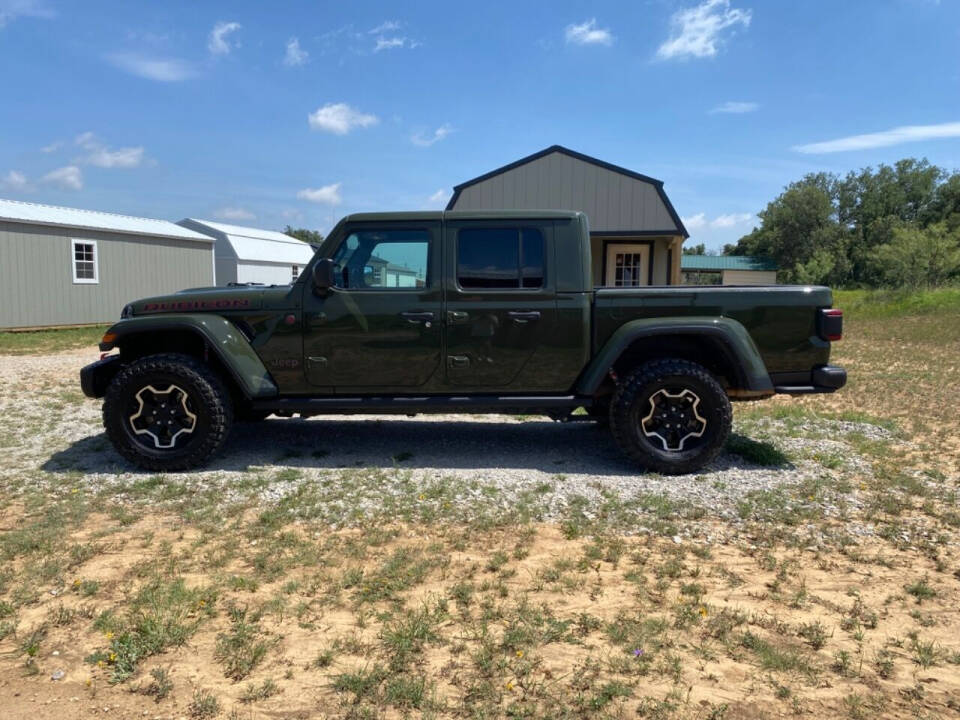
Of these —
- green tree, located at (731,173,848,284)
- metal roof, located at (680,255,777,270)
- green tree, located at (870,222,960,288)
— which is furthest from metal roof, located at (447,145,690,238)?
green tree, located at (731,173,848,284)

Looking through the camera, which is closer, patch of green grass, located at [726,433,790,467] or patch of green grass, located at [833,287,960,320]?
patch of green grass, located at [726,433,790,467]

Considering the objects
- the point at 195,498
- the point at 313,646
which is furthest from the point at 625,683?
the point at 195,498

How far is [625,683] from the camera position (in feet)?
7.41

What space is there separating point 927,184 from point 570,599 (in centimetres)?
7196

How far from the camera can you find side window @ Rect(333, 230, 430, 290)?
4.73 metres

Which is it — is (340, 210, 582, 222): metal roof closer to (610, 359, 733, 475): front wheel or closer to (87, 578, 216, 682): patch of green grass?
(610, 359, 733, 475): front wheel

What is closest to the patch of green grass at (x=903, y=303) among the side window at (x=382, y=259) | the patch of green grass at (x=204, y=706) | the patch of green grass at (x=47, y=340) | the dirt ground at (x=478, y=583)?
the dirt ground at (x=478, y=583)

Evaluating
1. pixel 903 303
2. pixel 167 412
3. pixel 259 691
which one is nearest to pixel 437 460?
pixel 167 412

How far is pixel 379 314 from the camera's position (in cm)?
465

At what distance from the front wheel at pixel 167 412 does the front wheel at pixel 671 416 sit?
2930 mm

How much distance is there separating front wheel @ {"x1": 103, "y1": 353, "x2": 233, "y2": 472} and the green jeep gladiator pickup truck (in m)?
0.01

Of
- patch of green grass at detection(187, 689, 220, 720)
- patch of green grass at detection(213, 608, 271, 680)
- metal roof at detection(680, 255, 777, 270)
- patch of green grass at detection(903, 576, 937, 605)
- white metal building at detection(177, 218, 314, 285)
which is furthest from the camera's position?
metal roof at detection(680, 255, 777, 270)

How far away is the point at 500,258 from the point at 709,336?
5.30 feet

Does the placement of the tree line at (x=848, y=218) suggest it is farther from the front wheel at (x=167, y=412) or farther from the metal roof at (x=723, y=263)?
the front wheel at (x=167, y=412)
